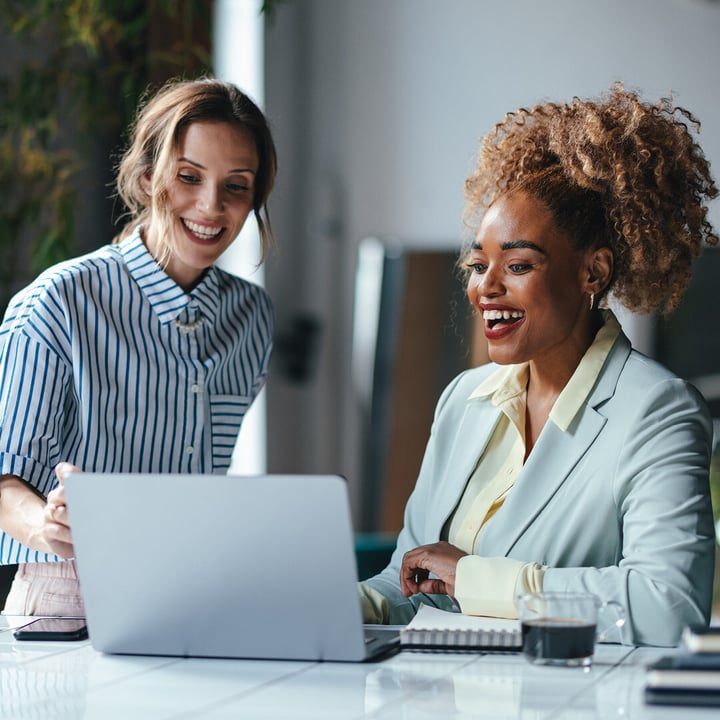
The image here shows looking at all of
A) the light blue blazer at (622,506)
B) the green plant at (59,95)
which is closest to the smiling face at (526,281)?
the light blue blazer at (622,506)

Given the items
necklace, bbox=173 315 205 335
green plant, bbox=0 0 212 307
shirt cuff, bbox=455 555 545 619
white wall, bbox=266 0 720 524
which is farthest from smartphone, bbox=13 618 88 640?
white wall, bbox=266 0 720 524

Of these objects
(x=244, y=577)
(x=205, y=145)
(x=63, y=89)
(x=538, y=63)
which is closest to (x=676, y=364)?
(x=538, y=63)

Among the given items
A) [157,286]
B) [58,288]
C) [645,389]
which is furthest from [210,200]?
[645,389]

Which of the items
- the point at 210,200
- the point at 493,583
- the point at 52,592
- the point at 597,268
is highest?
the point at 210,200

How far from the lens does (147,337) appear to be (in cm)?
218

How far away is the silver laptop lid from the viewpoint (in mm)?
1401

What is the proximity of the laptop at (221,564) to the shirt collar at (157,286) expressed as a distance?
0.76 m

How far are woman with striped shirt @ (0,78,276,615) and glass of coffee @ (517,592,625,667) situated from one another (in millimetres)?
863

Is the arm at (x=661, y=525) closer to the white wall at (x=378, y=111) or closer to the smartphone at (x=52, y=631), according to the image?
the smartphone at (x=52, y=631)

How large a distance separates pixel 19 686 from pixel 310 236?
416 centimetres

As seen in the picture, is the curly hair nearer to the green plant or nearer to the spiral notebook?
the spiral notebook

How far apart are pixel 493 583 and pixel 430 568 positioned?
121 millimetres

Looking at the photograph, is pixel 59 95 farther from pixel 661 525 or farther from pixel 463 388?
pixel 661 525

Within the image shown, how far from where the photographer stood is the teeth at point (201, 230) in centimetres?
218
